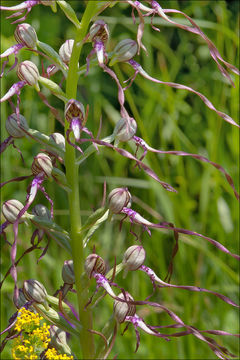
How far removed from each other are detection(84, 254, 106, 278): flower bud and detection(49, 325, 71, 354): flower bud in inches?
6.6

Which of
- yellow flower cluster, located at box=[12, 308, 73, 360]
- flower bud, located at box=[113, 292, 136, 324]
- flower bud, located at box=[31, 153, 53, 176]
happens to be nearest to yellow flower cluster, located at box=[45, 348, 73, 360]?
yellow flower cluster, located at box=[12, 308, 73, 360]

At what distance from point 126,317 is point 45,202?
1.59 m

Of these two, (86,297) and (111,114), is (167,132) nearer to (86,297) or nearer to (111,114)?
(111,114)

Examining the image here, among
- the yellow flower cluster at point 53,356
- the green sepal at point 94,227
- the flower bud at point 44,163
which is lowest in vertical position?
the yellow flower cluster at point 53,356

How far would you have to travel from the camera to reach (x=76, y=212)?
129 centimetres

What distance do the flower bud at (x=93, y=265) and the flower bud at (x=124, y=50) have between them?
0.38 metres

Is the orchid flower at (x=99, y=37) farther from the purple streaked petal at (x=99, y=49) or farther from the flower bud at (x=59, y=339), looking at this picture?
the flower bud at (x=59, y=339)

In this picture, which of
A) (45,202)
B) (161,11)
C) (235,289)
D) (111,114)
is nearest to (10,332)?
(161,11)

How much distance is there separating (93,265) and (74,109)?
300mm

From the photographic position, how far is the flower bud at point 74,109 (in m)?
1.17

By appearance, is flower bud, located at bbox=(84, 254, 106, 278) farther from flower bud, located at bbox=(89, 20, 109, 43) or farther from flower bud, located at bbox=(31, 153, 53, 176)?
flower bud, located at bbox=(89, 20, 109, 43)

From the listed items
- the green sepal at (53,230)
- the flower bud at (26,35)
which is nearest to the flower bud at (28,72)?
the flower bud at (26,35)

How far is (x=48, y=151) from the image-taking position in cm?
129

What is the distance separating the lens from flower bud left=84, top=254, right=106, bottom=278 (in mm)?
1253
